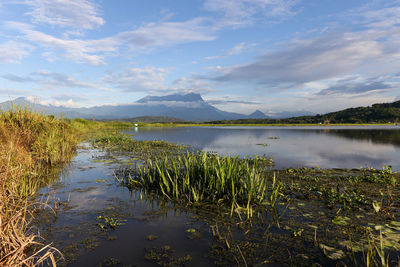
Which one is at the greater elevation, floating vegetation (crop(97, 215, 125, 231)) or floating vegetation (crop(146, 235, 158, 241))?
floating vegetation (crop(97, 215, 125, 231))

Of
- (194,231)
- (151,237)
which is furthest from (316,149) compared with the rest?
(151,237)

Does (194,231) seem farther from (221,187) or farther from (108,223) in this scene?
(108,223)

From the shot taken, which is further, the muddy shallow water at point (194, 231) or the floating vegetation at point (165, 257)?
the muddy shallow water at point (194, 231)

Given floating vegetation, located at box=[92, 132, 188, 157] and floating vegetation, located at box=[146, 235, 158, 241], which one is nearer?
floating vegetation, located at box=[146, 235, 158, 241]

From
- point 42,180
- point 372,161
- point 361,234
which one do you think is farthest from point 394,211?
point 42,180

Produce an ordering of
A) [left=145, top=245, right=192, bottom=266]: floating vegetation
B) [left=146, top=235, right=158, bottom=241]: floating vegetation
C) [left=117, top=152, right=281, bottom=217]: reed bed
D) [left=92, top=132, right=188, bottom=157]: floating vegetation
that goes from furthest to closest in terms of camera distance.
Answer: [left=92, top=132, right=188, bottom=157]: floating vegetation, [left=117, top=152, right=281, bottom=217]: reed bed, [left=146, top=235, right=158, bottom=241]: floating vegetation, [left=145, top=245, right=192, bottom=266]: floating vegetation

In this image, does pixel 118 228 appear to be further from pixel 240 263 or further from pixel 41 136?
pixel 41 136

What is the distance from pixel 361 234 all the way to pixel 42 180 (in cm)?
1282

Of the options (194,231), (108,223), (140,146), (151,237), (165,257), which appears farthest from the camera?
(140,146)

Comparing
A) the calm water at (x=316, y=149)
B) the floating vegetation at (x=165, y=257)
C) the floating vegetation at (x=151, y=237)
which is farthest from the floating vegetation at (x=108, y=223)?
the calm water at (x=316, y=149)

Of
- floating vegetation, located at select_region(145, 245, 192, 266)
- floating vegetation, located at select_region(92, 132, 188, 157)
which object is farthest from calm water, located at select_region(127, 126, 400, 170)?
floating vegetation, located at select_region(145, 245, 192, 266)

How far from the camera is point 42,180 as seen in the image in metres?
9.96

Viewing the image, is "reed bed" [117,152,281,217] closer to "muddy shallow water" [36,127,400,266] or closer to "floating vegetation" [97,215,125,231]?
"muddy shallow water" [36,127,400,266]

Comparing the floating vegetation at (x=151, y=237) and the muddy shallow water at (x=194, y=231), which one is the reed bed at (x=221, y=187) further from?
the floating vegetation at (x=151, y=237)
